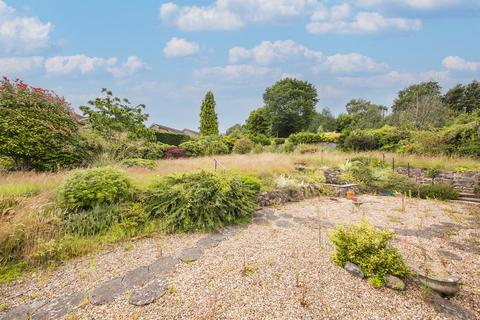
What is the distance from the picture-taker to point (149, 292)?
228cm

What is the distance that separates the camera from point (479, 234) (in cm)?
388

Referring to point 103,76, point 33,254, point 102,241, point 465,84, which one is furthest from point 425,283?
point 465,84

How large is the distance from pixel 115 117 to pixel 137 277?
8.59 m

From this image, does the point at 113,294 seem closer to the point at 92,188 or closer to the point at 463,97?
the point at 92,188

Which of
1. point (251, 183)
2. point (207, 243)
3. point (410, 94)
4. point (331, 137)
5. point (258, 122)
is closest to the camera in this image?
point (207, 243)

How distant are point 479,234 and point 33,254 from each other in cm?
711

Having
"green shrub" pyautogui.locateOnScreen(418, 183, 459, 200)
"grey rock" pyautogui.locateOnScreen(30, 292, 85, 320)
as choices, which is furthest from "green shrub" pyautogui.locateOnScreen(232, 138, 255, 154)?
"grey rock" pyautogui.locateOnScreen(30, 292, 85, 320)

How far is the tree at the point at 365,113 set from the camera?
102ft

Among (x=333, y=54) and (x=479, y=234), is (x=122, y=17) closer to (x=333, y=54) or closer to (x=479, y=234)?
(x=333, y=54)

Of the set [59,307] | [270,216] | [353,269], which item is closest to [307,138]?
[270,216]

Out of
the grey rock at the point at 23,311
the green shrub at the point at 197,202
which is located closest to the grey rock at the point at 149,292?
the grey rock at the point at 23,311

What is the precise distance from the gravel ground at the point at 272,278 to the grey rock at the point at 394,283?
7 centimetres

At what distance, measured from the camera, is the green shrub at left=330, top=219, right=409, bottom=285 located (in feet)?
7.89

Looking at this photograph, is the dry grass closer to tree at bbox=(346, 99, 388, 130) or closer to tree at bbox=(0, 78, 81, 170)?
tree at bbox=(0, 78, 81, 170)
